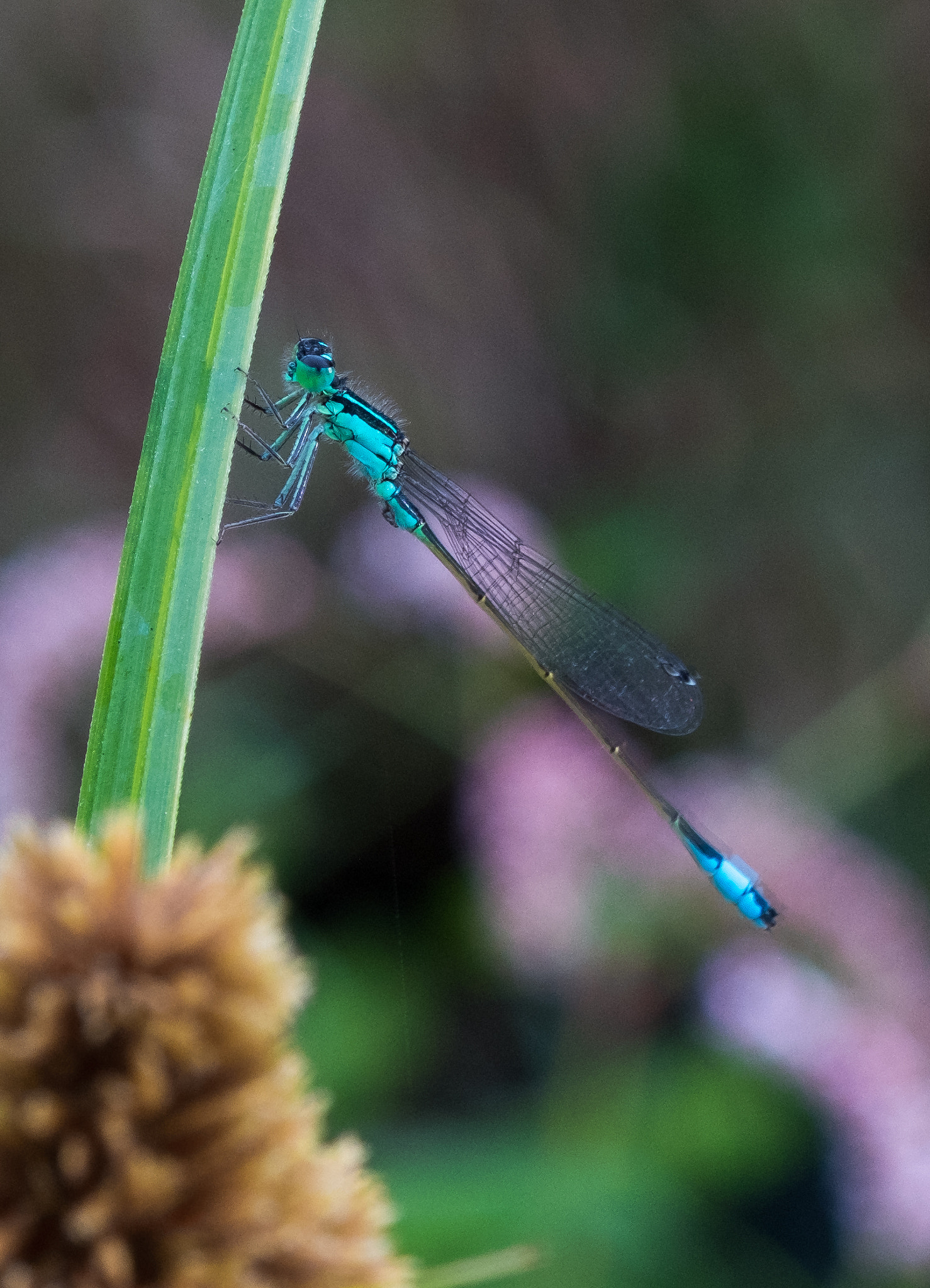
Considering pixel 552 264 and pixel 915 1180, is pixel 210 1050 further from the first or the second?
pixel 552 264

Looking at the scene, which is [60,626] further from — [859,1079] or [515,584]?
[859,1079]

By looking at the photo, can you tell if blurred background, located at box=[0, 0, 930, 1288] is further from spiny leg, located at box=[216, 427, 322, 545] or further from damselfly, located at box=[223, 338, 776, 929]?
spiny leg, located at box=[216, 427, 322, 545]

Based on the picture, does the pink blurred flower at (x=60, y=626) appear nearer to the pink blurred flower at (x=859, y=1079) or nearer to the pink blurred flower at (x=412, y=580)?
the pink blurred flower at (x=412, y=580)

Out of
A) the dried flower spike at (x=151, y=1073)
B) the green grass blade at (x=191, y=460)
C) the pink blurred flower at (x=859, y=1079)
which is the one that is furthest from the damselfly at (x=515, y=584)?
the dried flower spike at (x=151, y=1073)

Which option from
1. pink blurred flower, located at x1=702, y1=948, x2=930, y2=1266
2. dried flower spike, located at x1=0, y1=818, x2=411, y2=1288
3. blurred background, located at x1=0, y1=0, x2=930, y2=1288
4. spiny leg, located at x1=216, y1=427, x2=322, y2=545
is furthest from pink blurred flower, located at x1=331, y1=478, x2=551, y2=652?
dried flower spike, located at x1=0, y1=818, x2=411, y2=1288

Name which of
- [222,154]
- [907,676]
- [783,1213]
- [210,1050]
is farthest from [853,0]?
[210,1050]

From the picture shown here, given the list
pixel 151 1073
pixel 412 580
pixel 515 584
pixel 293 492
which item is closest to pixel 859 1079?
pixel 515 584
